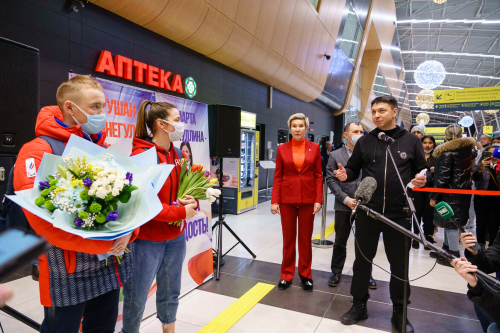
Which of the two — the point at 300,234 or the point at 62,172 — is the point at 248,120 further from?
the point at 62,172

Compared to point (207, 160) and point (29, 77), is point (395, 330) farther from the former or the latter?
point (29, 77)

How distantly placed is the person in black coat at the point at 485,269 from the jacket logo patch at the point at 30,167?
1738 millimetres

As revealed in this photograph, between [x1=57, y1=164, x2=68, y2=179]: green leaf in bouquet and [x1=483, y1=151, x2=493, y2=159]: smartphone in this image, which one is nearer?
[x1=57, y1=164, x2=68, y2=179]: green leaf in bouquet

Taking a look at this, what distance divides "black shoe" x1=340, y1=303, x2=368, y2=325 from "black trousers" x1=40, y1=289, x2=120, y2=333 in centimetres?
182

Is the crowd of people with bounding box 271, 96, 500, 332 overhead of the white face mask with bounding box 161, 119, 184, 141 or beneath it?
beneath

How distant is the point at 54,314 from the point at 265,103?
8219 millimetres

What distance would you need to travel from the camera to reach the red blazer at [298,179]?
3070mm

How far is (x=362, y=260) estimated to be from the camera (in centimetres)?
252

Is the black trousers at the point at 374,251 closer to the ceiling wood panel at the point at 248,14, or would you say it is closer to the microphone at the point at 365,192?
the microphone at the point at 365,192

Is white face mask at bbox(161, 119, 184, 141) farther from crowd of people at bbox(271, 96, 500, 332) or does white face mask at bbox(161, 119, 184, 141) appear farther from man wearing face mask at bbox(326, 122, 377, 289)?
man wearing face mask at bbox(326, 122, 377, 289)

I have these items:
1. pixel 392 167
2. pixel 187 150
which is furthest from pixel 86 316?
pixel 392 167

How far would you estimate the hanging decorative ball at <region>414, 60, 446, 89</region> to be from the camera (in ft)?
35.4

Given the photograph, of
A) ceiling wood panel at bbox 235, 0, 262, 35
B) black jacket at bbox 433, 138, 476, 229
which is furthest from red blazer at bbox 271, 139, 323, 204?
ceiling wood panel at bbox 235, 0, 262, 35

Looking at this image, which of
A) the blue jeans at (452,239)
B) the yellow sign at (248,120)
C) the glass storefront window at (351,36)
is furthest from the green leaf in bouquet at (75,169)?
the glass storefront window at (351,36)
